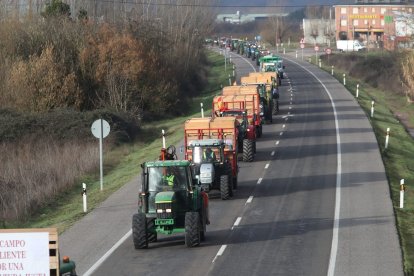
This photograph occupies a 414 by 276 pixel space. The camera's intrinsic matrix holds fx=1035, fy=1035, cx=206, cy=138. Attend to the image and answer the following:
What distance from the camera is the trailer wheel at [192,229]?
931 inches

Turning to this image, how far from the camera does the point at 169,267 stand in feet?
73.4

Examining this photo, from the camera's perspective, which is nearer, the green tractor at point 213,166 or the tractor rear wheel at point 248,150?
the green tractor at point 213,166

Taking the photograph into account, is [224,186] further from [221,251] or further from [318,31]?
[318,31]

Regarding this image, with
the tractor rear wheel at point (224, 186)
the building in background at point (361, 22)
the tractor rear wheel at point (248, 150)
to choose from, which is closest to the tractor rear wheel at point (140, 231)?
the tractor rear wheel at point (224, 186)

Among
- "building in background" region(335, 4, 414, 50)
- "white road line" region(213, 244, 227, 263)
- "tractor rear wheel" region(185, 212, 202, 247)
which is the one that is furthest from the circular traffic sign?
"building in background" region(335, 4, 414, 50)

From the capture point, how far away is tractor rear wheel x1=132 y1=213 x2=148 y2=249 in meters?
23.8

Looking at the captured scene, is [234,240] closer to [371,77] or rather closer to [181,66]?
[181,66]

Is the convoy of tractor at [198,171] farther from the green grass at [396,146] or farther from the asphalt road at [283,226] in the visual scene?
the green grass at [396,146]

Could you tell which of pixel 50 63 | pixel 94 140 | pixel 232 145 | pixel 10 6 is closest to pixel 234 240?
pixel 232 145

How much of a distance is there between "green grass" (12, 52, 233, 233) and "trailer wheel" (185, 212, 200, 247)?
15.7 ft

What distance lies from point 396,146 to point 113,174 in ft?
46.3

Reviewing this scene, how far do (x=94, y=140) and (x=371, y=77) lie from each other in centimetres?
4721

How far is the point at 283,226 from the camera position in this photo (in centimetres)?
2723

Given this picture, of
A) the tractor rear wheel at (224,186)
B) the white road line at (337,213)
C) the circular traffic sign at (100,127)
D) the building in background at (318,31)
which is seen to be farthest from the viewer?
the building in background at (318,31)
